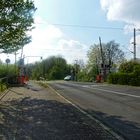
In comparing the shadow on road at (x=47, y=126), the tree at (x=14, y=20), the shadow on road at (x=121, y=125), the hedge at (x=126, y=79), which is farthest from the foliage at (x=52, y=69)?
the shadow on road at (x=121, y=125)

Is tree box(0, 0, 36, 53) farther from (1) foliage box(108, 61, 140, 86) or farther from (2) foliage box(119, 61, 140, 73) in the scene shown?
(2) foliage box(119, 61, 140, 73)

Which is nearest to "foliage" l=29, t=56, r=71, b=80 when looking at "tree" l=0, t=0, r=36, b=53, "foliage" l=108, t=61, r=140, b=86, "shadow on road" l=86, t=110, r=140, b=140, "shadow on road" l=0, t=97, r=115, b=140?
"foliage" l=108, t=61, r=140, b=86

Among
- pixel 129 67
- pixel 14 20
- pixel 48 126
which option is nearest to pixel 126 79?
pixel 129 67

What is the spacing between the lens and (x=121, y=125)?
41.5 ft

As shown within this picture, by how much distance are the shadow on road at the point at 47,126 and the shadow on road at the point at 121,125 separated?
1.48 ft

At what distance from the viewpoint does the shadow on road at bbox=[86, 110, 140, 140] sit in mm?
10864

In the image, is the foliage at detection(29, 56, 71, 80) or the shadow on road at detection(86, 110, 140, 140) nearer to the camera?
the shadow on road at detection(86, 110, 140, 140)

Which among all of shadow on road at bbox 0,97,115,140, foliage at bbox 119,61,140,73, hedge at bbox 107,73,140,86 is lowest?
shadow on road at bbox 0,97,115,140

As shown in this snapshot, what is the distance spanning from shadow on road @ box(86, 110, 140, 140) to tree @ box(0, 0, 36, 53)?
11.0 metres

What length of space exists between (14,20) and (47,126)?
13.8 metres

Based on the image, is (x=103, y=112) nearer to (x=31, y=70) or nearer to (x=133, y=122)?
(x=133, y=122)

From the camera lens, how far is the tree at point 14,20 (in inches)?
965

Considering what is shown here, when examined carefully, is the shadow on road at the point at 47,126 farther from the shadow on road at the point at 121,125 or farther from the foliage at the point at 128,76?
the foliage at the point at 128,76

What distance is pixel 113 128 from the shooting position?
1207cm
